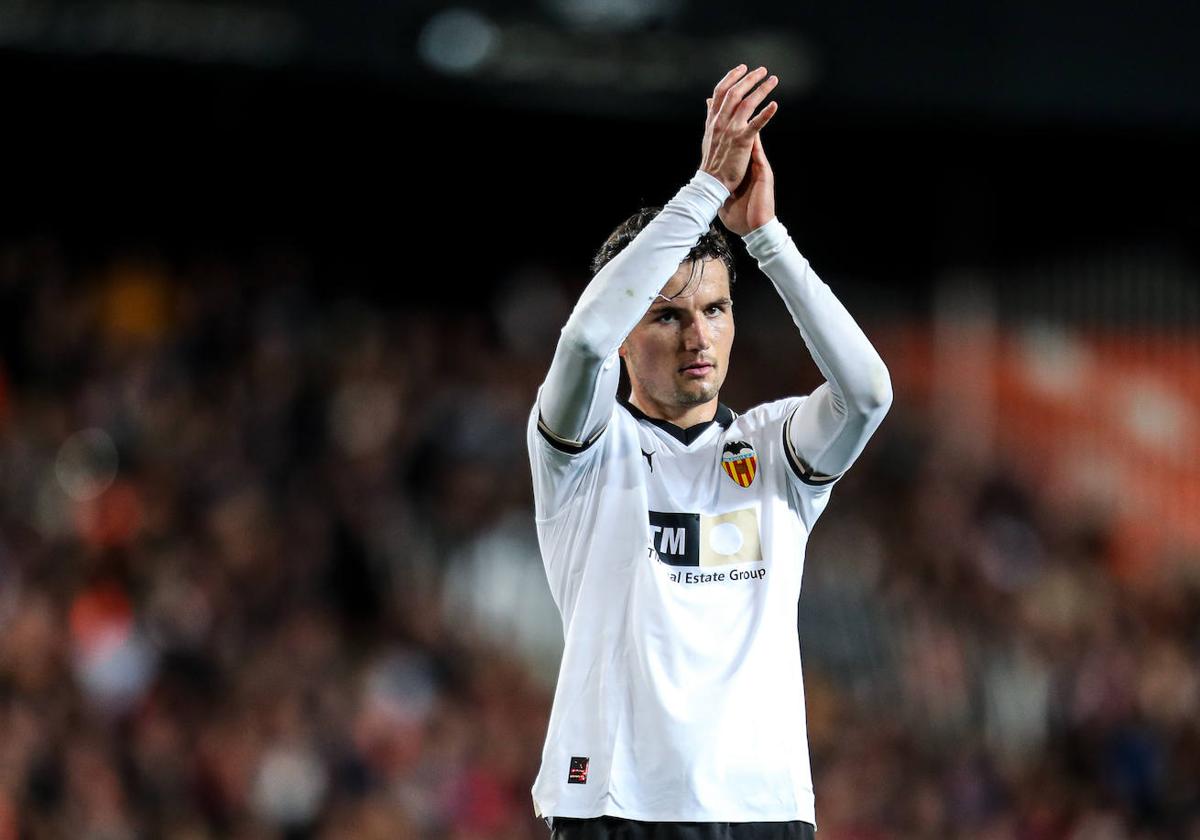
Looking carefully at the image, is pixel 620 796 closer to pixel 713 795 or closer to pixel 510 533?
pixel 713 795

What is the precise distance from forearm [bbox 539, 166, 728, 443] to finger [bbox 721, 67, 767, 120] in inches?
7.3

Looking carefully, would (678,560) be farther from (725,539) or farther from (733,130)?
(733,130)

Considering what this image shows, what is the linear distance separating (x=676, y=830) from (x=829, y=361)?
1129 millimetres

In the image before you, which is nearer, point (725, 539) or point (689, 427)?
point (725, 539)

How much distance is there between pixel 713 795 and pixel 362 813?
22.1ft

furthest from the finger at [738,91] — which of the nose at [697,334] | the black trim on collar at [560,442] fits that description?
the black trim on collar at [560,442]

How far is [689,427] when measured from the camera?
433 centimetres

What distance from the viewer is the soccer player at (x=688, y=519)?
391 centimetres

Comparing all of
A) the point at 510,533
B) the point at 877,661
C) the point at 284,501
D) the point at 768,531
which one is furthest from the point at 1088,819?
the point at 768,531

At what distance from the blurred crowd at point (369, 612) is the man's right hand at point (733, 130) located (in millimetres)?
6916

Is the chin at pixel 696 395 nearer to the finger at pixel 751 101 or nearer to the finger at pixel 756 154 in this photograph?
the finger at pixel 756 154

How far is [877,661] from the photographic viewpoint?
13.2 meters

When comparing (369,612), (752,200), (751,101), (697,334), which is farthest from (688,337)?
(369,612)

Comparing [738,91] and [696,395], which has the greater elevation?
[738,91]
